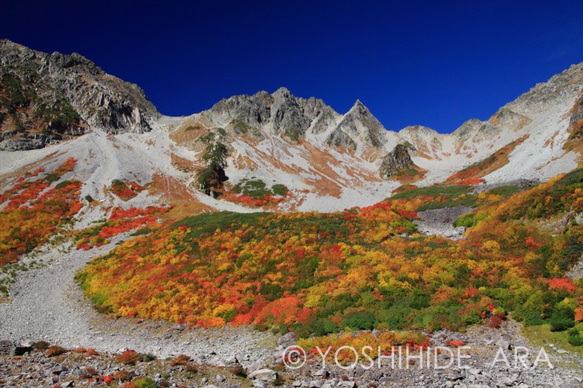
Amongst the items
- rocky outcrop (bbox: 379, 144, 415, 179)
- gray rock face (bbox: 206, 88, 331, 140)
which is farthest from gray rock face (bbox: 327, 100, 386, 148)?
rocky outcrop (bbox: 379, 144, 415, 179)

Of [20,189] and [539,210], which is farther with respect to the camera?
[20,189]

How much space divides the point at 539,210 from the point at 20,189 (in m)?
85.3

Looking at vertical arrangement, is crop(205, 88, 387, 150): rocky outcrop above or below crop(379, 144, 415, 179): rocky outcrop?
above

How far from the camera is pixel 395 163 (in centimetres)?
13062

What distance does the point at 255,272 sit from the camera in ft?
88.0

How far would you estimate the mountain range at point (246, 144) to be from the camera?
251ft

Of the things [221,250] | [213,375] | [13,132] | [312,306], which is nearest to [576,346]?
[312,306]

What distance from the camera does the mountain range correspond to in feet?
251

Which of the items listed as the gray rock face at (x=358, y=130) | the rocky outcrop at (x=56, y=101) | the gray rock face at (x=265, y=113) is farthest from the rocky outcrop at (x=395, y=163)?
the rocky outcrop at (x=56, y=101)

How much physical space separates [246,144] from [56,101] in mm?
71321

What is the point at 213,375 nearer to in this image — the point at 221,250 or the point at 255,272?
the point at 255,272

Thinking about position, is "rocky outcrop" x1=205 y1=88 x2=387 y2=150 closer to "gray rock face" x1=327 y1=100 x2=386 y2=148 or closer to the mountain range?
"gray rock face" x1=327 y1=100 x2=386 y2=148

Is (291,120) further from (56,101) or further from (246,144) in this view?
(56,101)

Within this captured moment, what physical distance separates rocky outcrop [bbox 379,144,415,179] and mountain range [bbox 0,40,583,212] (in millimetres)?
519
